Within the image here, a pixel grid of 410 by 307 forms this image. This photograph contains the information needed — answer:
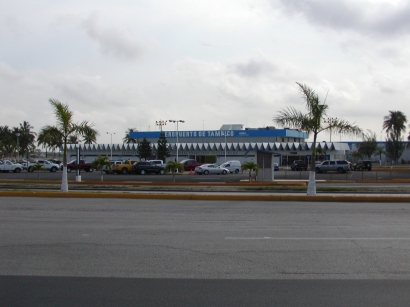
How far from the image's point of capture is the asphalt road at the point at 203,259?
6898mm

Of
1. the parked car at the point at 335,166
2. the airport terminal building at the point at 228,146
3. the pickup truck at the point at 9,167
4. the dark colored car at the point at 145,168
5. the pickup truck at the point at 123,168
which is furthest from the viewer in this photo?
the airport terminal building at the point at 228,146

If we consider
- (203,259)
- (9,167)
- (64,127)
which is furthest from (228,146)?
(203,259)

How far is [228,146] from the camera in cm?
9338

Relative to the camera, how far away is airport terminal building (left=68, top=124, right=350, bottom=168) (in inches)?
3647

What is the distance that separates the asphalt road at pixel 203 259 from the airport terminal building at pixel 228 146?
71465 mm

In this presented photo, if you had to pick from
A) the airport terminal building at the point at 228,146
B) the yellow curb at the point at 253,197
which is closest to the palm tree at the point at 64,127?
the yellow curb at the point at 253,197

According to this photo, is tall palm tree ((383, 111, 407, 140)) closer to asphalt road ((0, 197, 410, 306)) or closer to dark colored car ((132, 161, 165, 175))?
dark colored car ((132, 161, 165, 175))

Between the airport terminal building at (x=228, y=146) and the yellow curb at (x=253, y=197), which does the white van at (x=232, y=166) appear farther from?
the yellow curb at (x=253, y=197)

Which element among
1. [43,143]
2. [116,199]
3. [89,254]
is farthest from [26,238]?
[43,143]

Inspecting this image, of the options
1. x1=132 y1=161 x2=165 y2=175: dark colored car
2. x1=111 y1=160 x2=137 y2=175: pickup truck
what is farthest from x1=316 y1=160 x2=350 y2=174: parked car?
x1=111 y1=160 x2=137 y2=175: pickup truck

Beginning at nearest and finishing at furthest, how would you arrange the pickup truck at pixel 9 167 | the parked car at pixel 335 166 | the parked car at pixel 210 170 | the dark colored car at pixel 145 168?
the dark colored car at pixel 145 168 < the parked car at pixel 210 170 < the parked car at pixel 335 166 < the pickup truck at pixel 9 167

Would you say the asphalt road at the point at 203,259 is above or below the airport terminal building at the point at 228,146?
below

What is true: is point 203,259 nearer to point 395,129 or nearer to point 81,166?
point 81,166

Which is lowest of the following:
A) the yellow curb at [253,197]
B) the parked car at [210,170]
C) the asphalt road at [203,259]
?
the asphalt road at [203,259]
